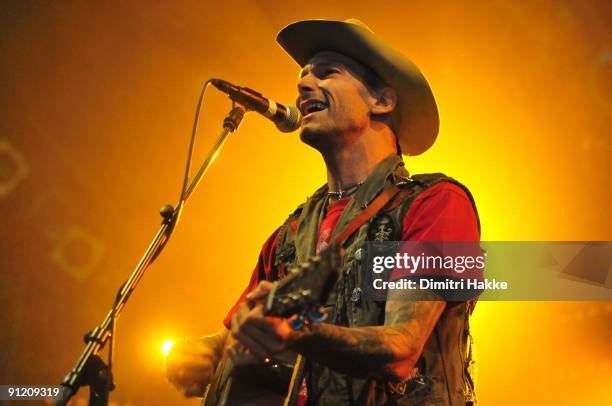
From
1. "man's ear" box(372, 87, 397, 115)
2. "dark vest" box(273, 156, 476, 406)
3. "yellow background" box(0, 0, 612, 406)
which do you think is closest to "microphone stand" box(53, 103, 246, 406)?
"dark vest" box(273, 156, 476, 406)

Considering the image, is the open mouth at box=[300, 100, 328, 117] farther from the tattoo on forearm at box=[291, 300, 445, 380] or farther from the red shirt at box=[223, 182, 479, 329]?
the tattoo on forearm at box=[291, 300, 445, 380]

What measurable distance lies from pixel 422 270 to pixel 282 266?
84cm

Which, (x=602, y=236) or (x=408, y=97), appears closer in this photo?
(x=408, y=97)

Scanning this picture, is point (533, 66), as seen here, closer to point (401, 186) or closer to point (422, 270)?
point (401, 186)

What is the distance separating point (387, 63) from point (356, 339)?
5.10ft

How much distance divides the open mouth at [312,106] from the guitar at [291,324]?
867 mm

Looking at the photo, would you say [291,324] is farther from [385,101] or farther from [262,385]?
[385,101]

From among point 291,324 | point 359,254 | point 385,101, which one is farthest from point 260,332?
point 385,101

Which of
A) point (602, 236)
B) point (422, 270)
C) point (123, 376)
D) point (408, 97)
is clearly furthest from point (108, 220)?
point (602, 236)

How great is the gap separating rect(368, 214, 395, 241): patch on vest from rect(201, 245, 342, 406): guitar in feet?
1.07

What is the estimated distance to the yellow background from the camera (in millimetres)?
4090

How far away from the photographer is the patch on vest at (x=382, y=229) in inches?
79.9

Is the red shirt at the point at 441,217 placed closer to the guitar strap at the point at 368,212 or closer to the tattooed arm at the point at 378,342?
the guitar strap at the point at 368,212

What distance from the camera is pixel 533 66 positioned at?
4.15 meters
